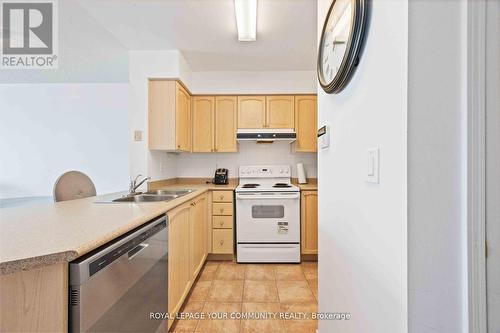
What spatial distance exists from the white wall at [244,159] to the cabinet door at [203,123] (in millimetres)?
266

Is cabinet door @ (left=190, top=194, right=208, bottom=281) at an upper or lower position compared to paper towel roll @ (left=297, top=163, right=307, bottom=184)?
lower

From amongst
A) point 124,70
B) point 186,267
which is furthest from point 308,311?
point 124,70

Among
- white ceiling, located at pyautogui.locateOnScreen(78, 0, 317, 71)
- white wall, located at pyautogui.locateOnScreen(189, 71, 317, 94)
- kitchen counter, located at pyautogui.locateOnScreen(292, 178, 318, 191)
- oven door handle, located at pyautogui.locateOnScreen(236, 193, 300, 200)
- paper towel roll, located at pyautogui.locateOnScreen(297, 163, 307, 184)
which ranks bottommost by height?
oven door handle, located at pyautogui.locateOnScreen(236, 193, 300, 200)

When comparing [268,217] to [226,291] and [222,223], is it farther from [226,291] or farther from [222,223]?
[226,291]

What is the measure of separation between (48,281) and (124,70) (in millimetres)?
3160

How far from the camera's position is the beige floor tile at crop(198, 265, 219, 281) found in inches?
93.1

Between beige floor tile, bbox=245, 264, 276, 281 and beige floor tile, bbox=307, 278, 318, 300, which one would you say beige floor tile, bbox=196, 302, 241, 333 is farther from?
beige floor tile, bbox=307, 278, 318, 300

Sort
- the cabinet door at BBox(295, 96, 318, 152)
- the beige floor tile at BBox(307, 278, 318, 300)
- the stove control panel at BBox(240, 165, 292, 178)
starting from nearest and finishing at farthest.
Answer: the beige floor tile at BBox(307, 278, 318, 300) < the cabinet door at BBox(295, 96, 318, 152) < the stove control panel at BBox(240, 165, 292, 178)

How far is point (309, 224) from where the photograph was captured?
2760mm

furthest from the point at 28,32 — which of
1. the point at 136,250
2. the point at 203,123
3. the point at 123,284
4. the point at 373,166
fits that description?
the point at 373,166

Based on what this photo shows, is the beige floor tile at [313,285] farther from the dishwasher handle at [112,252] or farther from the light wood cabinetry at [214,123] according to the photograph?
the light wood cabinetry at [214,123]

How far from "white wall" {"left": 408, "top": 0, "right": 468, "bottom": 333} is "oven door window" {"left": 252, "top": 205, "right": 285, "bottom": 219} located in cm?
217
